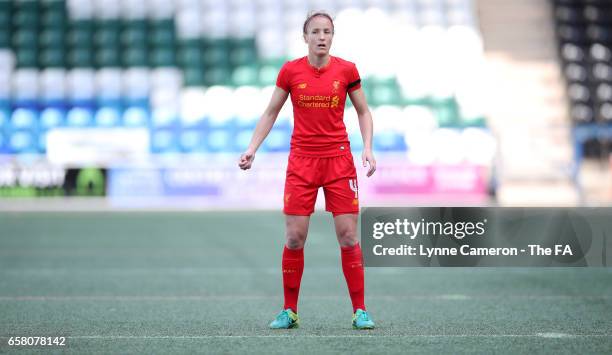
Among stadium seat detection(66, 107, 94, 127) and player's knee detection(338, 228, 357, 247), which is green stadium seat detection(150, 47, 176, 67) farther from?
player's knee detection(338, 228, 357, 247)

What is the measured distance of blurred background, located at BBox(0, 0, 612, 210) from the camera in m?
19.3

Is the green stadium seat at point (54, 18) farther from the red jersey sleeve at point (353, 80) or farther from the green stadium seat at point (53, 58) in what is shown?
the red jersey sleeve at point (353, 80)

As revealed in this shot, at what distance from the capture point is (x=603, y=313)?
5.64 m

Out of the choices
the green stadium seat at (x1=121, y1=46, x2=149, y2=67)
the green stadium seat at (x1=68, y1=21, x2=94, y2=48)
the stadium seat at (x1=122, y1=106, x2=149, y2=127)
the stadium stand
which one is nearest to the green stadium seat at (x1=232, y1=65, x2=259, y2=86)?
the stadium stand

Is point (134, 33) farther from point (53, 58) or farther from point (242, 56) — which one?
point (242, 56)

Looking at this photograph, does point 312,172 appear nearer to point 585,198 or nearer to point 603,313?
point 603,313

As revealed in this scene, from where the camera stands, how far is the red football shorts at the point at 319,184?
15.7 ft

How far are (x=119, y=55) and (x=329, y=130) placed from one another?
17.3m

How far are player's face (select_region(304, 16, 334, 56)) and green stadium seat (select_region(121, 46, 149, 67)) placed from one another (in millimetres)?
17068

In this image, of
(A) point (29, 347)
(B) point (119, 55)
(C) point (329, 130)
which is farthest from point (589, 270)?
(B) point (119, 55)

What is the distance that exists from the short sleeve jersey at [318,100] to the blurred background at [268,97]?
45.7 ft

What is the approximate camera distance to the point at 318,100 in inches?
188

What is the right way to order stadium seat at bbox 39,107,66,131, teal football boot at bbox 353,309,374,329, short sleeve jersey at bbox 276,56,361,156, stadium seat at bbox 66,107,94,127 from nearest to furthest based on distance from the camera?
1. short sleeve jersey at bbox 276,56,361,156
2. teal football boot at bbox 353,309,374,329
3. stadium seat at bbox 39,107,66,131
4. stadium seat at bbox 66,107,94,127

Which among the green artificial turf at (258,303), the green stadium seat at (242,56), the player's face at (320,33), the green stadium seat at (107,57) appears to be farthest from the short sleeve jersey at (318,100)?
the green stadium seat at (107,57)
